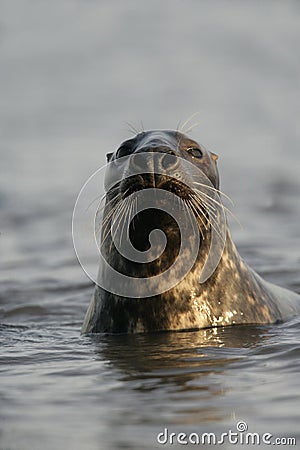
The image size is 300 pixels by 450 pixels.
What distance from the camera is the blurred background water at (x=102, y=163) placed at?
5086mm

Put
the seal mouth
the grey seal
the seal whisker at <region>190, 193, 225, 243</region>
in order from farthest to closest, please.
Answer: the seal whisker at <region>190, 193, 225, 243</region> → the grey seal → the seal mouth

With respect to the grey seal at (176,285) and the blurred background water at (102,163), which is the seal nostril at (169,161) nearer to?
the grey seal at (176,285)

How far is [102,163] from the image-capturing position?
15.1 m

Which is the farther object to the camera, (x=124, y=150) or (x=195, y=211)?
(x=124, y=150)

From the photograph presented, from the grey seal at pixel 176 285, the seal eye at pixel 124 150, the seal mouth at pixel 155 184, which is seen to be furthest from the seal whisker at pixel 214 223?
the seal eye at pixel 124 150

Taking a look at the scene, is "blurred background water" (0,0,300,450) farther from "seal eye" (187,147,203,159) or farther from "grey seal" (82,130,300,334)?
"seal eye" (187,147,203,159)

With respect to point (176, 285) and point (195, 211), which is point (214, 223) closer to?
point (195, 211)

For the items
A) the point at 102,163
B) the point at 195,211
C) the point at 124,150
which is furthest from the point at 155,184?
the point at 102,163

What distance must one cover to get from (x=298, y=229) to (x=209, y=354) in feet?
21.5

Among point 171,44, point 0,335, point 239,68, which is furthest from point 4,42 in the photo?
point 0,335

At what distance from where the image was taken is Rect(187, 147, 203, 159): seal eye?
275 inches

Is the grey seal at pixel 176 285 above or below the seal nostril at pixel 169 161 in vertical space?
below

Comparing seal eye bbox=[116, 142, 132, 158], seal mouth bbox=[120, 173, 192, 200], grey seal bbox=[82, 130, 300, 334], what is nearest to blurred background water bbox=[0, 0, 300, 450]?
grey seal bbox=[82, 130, 300, 334]

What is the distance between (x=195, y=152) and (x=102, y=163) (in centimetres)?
809
